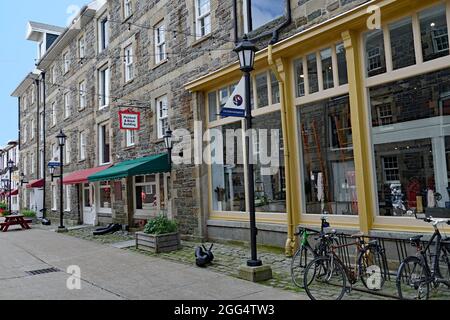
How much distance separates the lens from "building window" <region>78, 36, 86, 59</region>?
68.1 ft

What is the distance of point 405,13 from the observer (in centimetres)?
671

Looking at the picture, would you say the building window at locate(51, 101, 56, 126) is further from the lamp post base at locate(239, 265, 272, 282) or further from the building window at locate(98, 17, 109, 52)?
the lamp post base at locate(239, 265, 272, 282)

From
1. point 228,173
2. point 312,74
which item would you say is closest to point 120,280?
point 228,173

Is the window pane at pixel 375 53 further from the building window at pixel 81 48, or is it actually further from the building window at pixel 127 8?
the building window at pixel 81 48

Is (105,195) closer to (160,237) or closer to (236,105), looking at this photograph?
(160,237)

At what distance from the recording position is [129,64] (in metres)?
15.7

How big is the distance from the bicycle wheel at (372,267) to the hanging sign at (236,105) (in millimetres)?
3197

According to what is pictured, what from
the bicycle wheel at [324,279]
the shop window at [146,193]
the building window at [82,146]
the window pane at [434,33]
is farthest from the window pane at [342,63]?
the building window at [82,146]

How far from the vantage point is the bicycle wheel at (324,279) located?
547 cm

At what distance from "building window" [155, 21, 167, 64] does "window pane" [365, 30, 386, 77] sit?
7716 mm

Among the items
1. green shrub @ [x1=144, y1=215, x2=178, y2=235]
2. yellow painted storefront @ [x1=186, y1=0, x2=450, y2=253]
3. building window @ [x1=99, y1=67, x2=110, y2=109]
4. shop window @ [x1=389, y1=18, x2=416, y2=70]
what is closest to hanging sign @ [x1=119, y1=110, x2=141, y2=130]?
green shrub @ [x1=144, y1=215, x2=178, y2=235]

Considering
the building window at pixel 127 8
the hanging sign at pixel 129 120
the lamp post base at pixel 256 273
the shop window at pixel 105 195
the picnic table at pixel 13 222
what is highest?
the building window at pixel 127 8

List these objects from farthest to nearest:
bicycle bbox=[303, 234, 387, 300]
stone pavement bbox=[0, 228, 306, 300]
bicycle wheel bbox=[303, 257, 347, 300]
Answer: stone pavement bbox=[0, 228, 306, 300], bicycle bbox=[303, 234, 387, 300], bicycle wheel bbox=[303, 257, 347, 300]
